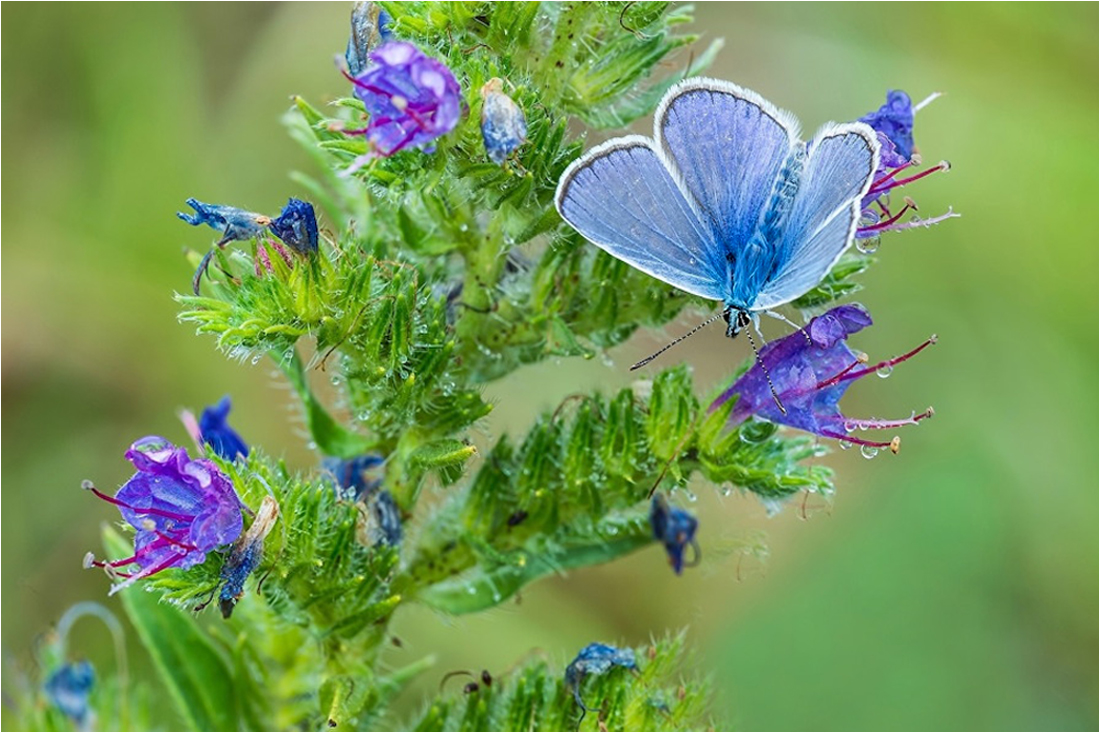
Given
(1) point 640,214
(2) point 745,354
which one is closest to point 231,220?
(1) point 640,214

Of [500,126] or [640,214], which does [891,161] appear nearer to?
[640,214]

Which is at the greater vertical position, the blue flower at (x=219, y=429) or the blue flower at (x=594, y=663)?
the blue flower at (x=219, y=429)

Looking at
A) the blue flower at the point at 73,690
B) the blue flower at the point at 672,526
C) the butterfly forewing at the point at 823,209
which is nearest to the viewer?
the butterfly forewing at the point at 823,209

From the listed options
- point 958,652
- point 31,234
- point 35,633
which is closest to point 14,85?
point 31,234

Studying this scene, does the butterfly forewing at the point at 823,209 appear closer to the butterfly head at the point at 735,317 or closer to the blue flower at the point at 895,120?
the butterfly head at the point at 735,317

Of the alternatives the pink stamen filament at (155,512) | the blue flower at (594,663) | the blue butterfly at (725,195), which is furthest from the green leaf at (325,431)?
the blue butterfly at (725,195)

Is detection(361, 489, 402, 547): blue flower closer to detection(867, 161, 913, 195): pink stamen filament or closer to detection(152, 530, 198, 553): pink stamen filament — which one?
detection(152, 530, 198, 553): pink stamen filament
